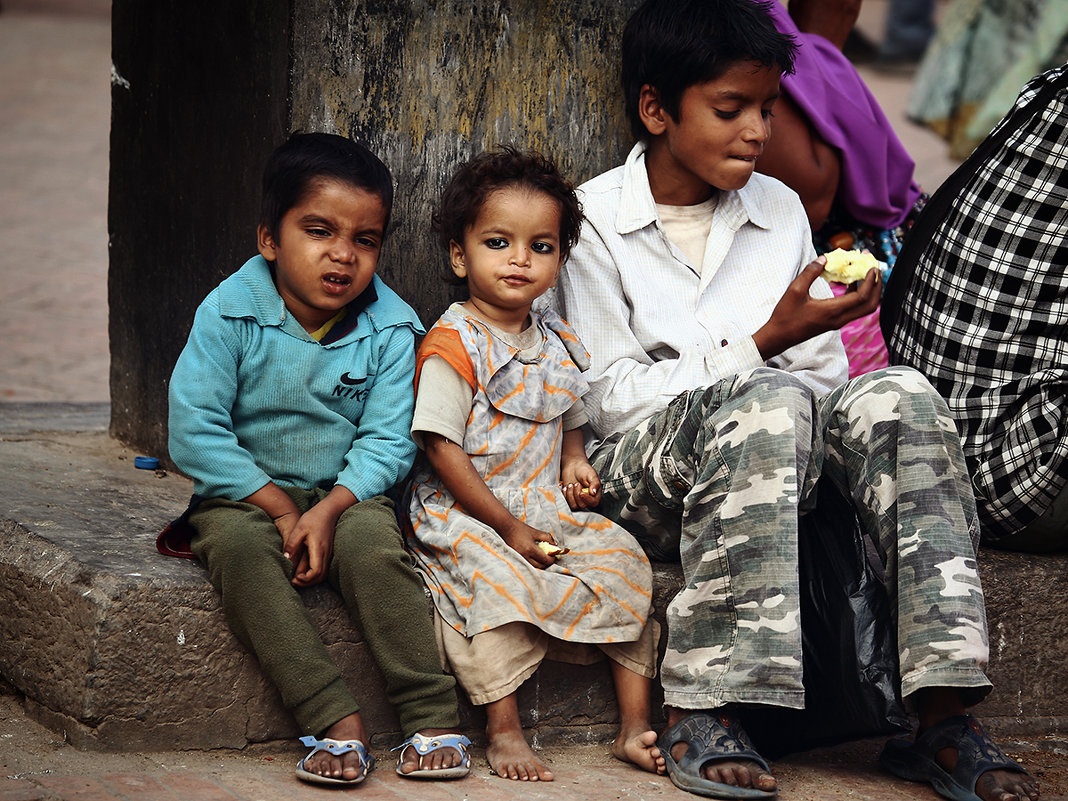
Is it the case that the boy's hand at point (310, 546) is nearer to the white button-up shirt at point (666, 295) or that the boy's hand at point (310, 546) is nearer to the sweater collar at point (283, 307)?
the sweater collar at point (283, 307)

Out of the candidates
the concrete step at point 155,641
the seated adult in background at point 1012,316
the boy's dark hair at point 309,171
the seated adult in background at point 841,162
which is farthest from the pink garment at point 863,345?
the boy's dark hair at point 309,171

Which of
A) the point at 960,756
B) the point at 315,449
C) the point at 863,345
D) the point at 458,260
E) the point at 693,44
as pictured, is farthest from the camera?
the point at 863,345

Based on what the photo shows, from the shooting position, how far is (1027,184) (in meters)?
2.81

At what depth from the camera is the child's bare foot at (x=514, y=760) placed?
2428 mm

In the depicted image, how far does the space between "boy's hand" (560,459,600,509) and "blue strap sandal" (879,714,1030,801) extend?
0.86 m

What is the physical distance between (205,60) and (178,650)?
5.28 feet

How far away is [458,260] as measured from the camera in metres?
2.81

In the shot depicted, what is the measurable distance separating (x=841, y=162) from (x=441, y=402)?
1578 millimetres

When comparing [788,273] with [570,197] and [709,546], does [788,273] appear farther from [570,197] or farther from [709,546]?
[709,546]

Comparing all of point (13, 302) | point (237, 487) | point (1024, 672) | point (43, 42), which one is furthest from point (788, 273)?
point (43, 42)

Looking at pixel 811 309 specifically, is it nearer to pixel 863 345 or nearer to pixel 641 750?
pixel 863 345

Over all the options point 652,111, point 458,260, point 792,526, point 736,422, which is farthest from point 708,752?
point 652,111

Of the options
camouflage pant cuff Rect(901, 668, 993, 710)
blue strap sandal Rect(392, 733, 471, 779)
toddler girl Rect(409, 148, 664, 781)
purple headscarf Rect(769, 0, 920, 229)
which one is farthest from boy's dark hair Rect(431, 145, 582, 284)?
camouflage pant cuff Rect(901, 668, 993, 710)

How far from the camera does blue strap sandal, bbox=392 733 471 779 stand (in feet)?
7.75
